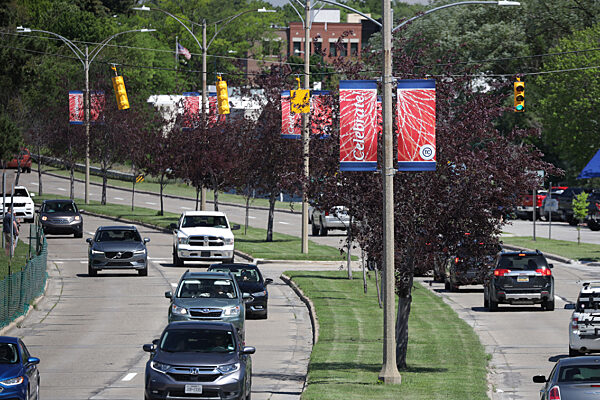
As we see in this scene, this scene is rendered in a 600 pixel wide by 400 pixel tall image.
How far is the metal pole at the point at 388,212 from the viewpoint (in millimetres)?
20641

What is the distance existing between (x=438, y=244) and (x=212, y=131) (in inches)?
1537

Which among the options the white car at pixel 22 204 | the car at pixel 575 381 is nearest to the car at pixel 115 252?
the white car at pixel 22 204

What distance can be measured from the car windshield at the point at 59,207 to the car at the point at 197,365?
128ft

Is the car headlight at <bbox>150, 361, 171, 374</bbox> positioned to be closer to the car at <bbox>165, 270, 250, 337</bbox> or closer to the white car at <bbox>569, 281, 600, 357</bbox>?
the car at <bbox>165, 270, 250, 337</bbox>

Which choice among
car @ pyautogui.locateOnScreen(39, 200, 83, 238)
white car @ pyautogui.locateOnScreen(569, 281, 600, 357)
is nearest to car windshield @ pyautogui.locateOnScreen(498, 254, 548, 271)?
white car @ pyautogui.locateOnScreen(569, 281, 600, 357)

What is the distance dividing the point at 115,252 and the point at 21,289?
28.1 ft

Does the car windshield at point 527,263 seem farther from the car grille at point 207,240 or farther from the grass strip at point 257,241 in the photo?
the car grille at point 207,240

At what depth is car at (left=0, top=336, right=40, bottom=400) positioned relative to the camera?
17359mm

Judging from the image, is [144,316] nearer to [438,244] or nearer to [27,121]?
[438,244]

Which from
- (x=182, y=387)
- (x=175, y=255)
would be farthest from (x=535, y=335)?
(x=175, y=255)

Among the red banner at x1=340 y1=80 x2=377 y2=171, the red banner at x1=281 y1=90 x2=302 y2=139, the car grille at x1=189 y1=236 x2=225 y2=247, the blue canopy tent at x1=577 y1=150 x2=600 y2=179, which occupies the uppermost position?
the red banner at x1=281 y1=90 x2=302 y2=139

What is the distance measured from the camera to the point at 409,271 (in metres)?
22.9

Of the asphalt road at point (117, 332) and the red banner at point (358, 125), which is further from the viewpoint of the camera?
the asphalt road at point (117, 332)

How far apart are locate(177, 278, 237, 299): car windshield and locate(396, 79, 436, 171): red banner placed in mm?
8376
